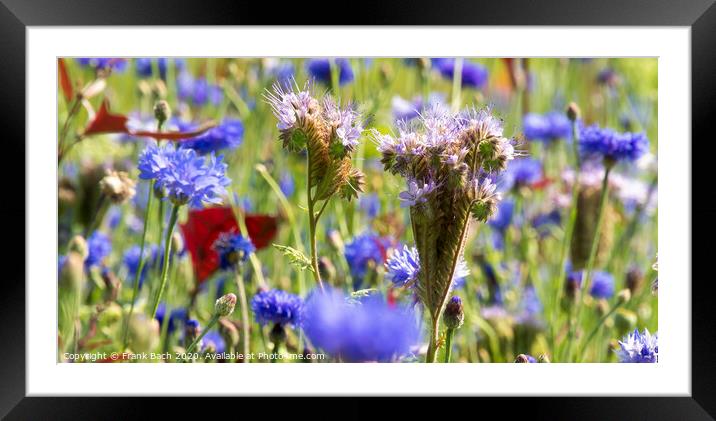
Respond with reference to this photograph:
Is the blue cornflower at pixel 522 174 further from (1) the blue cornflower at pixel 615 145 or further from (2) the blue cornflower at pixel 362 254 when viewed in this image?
(2) the blue cornflower at pixel 362 254

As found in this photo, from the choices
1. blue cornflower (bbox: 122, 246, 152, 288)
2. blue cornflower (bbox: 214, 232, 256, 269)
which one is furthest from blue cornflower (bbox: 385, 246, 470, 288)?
blue cornflower (bbox: 122, 246, 152, 288)

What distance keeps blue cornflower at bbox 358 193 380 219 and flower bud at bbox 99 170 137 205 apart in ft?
1.65

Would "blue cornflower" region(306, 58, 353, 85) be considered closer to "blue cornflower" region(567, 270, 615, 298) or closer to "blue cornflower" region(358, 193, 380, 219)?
"blue cornflower" region(358, 193, 380, 219)

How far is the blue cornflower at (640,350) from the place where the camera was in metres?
1.03

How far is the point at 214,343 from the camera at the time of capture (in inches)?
45.0

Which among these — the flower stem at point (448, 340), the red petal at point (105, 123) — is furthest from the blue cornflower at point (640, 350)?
the red petal at point (105, 123)

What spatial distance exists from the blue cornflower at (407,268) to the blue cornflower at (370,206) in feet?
1.94

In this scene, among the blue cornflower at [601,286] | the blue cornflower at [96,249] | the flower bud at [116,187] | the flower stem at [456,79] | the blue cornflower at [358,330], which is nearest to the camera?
the blue cornflower at [358,330]

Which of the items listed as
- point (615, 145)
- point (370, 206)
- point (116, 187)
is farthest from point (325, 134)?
point (370, 206)
